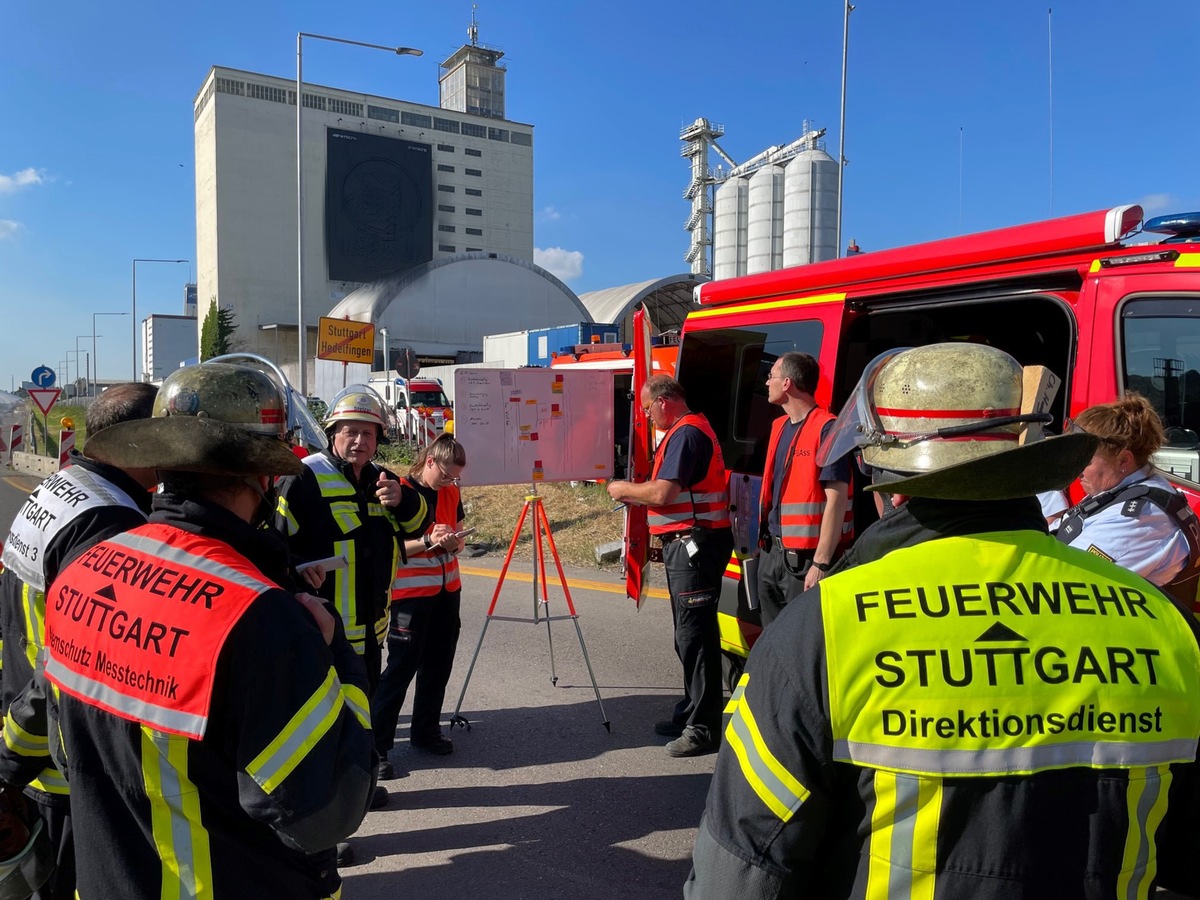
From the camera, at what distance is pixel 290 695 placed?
54.8 inches

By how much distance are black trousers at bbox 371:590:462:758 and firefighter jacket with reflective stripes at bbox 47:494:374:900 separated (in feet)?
9.21

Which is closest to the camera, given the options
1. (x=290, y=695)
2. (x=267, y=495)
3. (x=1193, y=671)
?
(x=1193, y=671)

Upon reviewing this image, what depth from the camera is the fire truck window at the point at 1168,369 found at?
3312mm

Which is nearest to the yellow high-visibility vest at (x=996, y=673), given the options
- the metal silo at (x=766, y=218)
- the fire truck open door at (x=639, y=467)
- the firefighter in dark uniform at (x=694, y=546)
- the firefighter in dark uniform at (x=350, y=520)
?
the firefighter in dark uniform at (x=350, y=520)

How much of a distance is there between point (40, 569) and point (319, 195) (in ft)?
227

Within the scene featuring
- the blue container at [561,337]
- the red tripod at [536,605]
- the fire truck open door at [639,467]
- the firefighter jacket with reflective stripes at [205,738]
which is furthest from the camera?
the blue container at [561,337]

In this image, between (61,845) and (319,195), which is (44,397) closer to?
(61,845)

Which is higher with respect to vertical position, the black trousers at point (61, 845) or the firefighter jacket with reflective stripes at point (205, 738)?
the firefighter jacket with reflective stripes at point (205, 738)

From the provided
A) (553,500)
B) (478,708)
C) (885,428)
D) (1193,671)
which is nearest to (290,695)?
(885,428)

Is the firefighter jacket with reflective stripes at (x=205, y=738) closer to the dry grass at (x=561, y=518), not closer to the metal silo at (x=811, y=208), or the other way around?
the dry grass at (x=561, y=518)

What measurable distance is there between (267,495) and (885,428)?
1.28 meters

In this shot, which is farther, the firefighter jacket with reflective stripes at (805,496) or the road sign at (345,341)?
the road sign at (345,341)

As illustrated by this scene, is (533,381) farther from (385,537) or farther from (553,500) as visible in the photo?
(553,500)

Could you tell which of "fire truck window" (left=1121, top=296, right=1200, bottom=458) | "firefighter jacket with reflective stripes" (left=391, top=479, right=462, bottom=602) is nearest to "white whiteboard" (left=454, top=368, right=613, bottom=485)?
"firefighter jacket with reflective stripes" (left=391, top=479, right=462, bottom=602)
